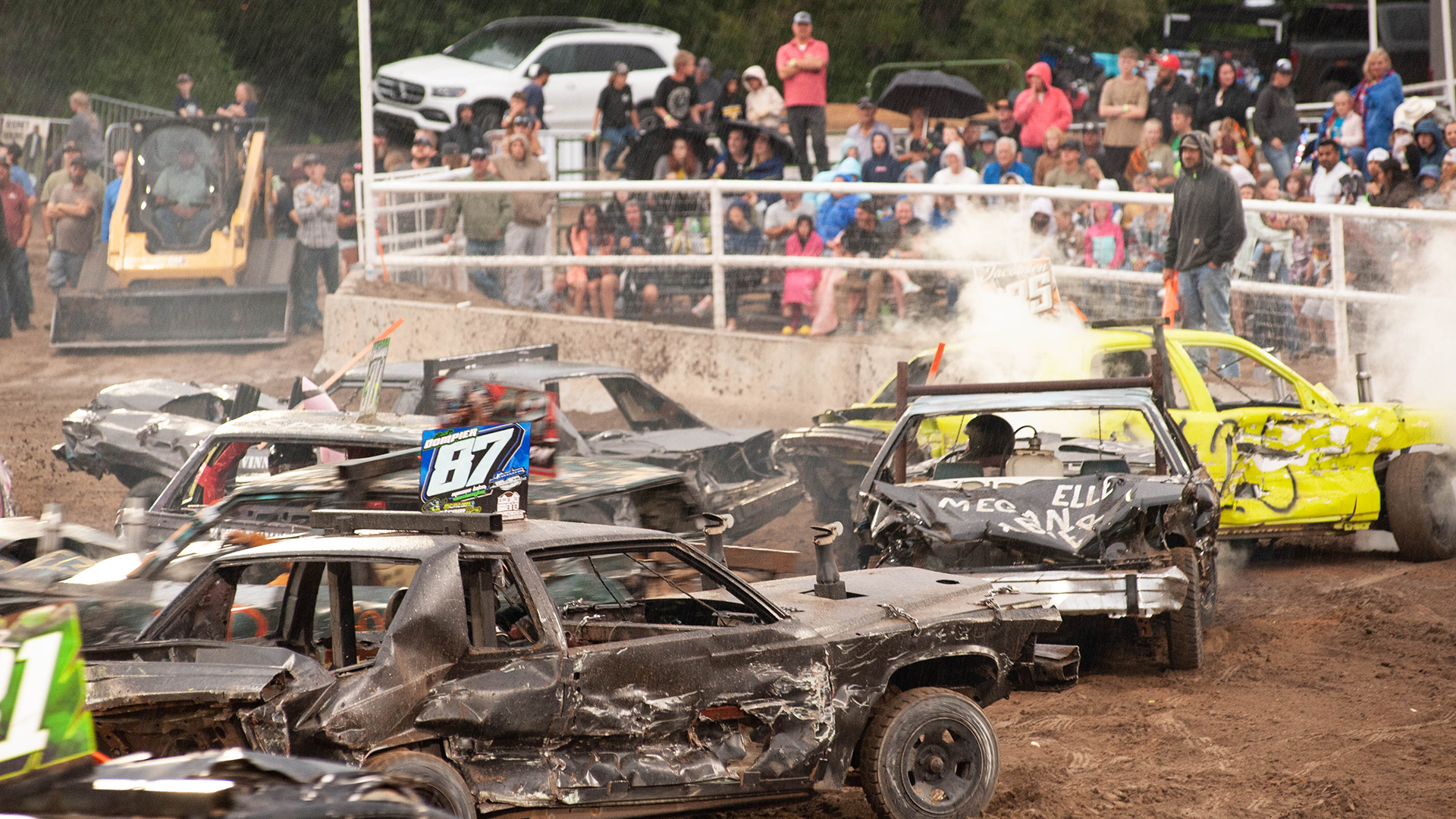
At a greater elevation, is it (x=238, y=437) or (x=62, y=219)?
(x=62, y=219)

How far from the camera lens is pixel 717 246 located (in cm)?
1456

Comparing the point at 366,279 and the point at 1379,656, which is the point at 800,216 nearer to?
the point at 366,279

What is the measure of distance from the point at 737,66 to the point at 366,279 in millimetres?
15622

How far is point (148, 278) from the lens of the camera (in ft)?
53.3

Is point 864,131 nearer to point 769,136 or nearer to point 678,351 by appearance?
point 769,136

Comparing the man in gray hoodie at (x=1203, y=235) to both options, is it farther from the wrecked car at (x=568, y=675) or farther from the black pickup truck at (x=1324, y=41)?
the black pickup truck at (x=1324, y=41)

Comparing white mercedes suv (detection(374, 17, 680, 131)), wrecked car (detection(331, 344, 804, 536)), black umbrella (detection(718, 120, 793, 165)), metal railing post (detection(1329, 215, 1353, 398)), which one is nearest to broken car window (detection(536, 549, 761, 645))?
wrecked car (detection(331, 344, 804, 536))

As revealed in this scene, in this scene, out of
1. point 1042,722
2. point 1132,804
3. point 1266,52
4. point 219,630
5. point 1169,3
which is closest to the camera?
point 219,630

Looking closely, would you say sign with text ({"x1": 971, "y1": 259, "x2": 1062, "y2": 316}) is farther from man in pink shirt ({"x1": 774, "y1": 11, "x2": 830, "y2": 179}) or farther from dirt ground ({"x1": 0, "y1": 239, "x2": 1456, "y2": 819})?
man in pink shirt ({"x1": 774, "y1": 11, "x2": 830, "y2": 179})

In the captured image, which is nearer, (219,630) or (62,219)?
(219,630)

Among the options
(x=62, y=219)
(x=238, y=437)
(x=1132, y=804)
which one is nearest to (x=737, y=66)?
(x=62, y=219)

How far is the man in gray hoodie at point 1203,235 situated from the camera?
11766 mm

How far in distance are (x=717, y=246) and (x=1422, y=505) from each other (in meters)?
7.44

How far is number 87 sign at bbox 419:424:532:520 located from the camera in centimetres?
484
